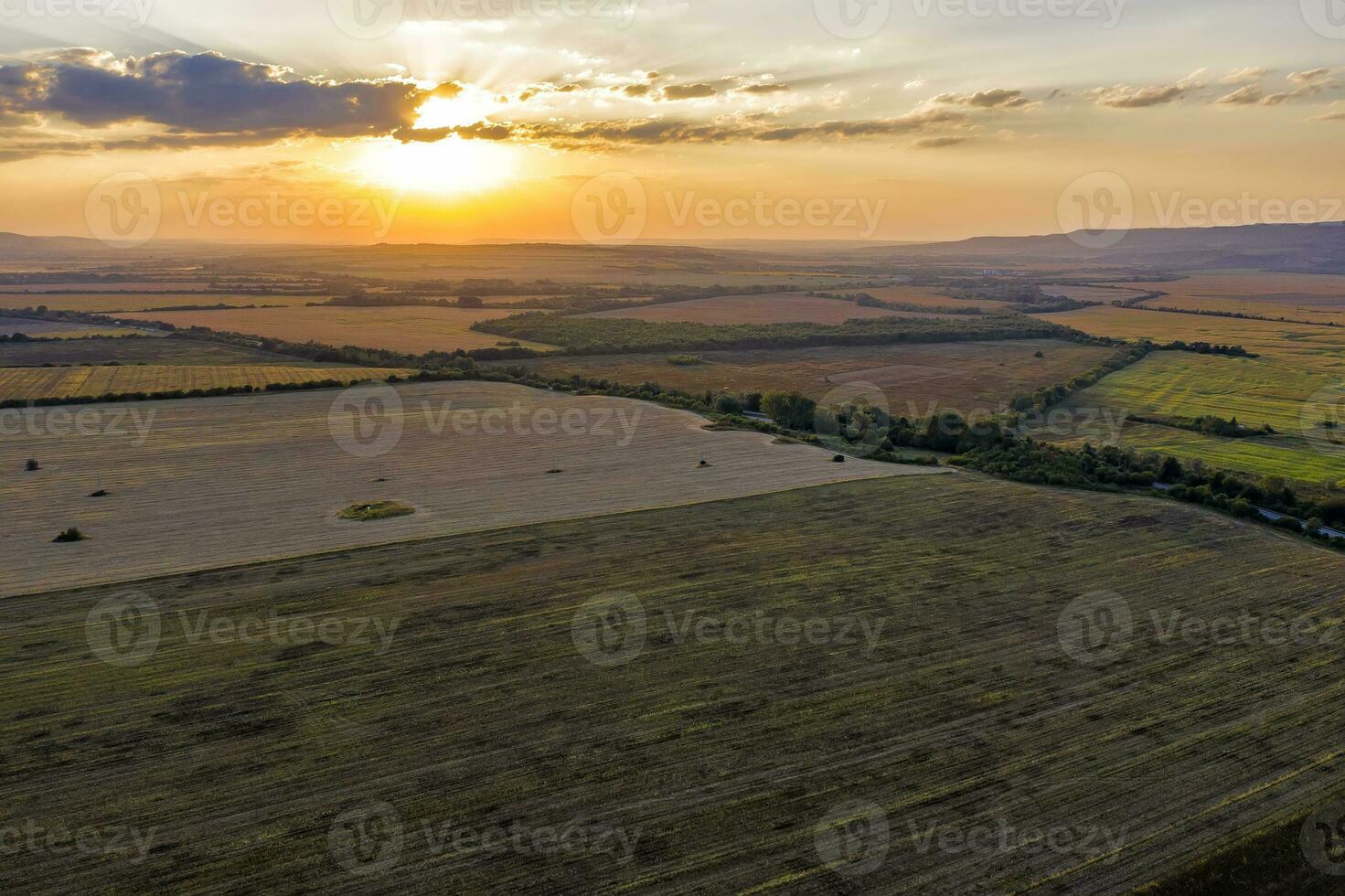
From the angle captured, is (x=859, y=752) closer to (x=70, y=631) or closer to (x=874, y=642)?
(x=874, y=642)

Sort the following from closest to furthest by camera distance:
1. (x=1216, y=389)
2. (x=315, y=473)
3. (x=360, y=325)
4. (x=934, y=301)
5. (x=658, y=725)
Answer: (x=658, y=725)
(x=315, y=473)
(x=1216, y=389)
(x=360, y=325)
(x=934, y=301)

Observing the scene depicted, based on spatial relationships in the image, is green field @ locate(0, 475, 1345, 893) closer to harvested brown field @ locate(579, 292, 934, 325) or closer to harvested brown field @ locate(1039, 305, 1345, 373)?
harvested brown field @ locate(1039, 305, 1345, 373)

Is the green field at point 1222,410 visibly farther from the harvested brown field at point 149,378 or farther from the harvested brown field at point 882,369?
the harvested brown field at point 149,378

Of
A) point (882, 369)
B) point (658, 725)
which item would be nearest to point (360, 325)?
point (882, 369)

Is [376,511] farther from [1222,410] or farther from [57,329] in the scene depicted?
[57,329]

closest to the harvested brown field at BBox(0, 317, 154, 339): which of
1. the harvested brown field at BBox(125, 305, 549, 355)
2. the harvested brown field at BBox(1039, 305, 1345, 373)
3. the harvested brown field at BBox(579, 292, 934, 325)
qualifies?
the harvested brown field at BBox(125, 305, 549, 355)
